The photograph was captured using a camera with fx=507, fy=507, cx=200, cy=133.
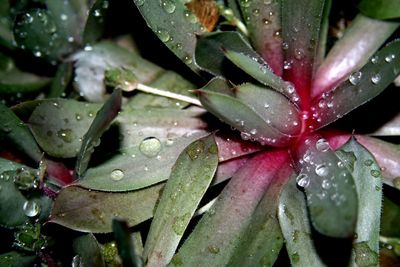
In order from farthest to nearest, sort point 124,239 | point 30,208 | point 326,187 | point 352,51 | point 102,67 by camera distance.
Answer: point 102,67 → point 352,51 → point 30,208 → point 326,187 → point 124,239

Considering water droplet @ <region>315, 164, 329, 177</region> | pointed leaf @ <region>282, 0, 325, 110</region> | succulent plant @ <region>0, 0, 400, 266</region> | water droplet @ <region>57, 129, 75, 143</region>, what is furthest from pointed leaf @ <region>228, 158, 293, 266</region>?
water droplet @ <region>57, 129, 75, 143</region>

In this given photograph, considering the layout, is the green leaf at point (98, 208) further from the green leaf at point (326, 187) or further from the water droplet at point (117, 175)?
the green leaf at point (326, 187)

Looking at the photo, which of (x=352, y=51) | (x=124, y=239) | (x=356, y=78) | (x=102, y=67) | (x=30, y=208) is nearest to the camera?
(x=124, y=239)

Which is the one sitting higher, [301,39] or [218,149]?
[301,39]

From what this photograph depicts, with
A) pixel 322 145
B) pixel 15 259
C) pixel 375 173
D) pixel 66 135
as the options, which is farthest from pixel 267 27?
pixel 15 259

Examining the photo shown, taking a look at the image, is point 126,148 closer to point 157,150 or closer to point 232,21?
point 157,150

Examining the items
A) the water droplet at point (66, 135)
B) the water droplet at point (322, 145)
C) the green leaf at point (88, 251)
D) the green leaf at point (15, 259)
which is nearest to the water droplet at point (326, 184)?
the water droplet at point (322, 145)

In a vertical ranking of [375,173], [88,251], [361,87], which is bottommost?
[88,251]

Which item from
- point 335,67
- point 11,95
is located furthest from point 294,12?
point 11,95

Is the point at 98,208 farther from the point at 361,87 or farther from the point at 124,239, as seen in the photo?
the point at 361,87
